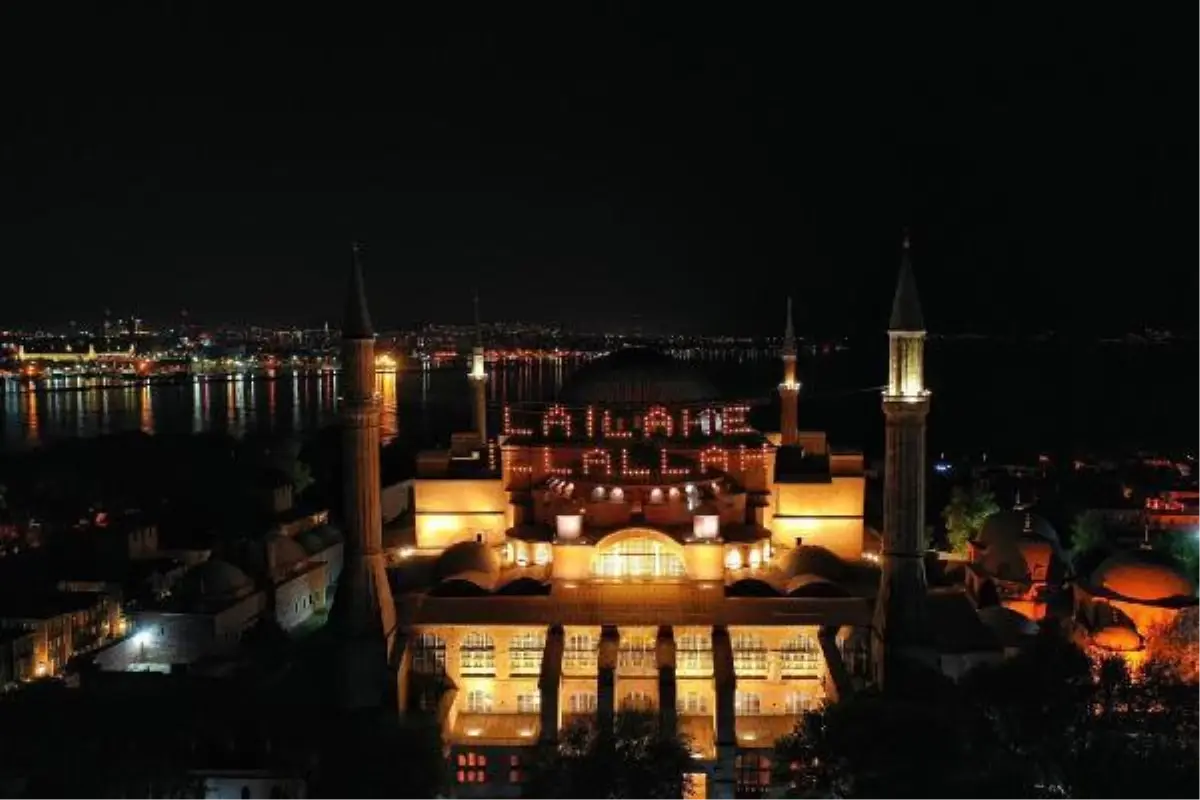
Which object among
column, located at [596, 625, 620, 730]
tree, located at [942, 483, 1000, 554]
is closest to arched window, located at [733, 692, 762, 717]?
column, located at [596, 625, 620, 730]

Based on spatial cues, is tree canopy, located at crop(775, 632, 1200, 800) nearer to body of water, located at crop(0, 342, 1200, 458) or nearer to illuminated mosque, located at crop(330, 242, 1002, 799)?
illuminated mosque, located at crop(330, 242, 1002, 799)

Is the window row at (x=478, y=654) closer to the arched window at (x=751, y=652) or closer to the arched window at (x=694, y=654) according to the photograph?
the arched window at (x=694, y=654)

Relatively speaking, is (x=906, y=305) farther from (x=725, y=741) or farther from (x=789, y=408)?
(x=789, y=408)

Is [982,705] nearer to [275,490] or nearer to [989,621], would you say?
[989,621]

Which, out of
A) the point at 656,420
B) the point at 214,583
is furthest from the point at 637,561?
the point at 214,583

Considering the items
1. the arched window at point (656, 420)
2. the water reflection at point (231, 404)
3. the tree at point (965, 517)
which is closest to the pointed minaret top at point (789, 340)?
the tree at point (965, 517)
